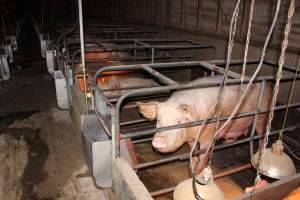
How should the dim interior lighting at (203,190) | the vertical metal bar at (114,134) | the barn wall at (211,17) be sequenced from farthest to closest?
1. the barn wall at (211,17)
2. the vertical metal bar at (114,134)
3. the dim interior lighting at (203,190)

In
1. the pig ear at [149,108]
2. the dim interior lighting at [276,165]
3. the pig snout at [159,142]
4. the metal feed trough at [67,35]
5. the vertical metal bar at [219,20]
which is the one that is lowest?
the pig snout at [159,142]

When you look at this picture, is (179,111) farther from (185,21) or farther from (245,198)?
(185,21)

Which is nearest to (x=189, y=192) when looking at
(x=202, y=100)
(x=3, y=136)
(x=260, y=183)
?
(x=260, y=183)

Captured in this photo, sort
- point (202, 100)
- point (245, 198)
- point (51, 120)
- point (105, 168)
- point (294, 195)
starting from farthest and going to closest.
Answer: point (51, 120) → point (202, 100) → point (105, 168) → point (294, 195) → point (245, 198)

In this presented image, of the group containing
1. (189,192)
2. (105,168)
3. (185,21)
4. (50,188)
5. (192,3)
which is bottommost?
(50,188)

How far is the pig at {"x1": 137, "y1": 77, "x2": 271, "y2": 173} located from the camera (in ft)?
9.73

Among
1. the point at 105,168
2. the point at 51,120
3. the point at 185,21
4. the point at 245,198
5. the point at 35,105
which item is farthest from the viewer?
the point at 185,21

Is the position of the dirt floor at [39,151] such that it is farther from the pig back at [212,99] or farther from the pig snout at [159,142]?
the pig back at [212,99]

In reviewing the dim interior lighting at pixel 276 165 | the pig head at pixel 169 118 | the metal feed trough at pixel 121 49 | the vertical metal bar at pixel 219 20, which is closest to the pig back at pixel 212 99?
the pig head at pixel 169 118

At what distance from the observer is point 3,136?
18.7ft

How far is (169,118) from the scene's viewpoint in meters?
2.99

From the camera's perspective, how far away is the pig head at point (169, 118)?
113 inches

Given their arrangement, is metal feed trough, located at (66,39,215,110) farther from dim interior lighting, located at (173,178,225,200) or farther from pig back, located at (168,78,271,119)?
dim interior lighting, located at (173,178,225,200)

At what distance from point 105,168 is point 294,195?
187cm
